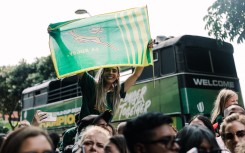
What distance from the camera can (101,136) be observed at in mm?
3393

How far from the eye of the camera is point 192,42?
33.7 feet

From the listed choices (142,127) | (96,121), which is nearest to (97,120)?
(96,121)

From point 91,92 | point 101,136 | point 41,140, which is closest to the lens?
point 41,140

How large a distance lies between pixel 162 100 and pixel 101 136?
23.2 ft

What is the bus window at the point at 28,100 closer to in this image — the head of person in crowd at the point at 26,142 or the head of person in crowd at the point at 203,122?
the head of person in crowd at the point at 203,122

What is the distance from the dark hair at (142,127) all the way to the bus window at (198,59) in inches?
306

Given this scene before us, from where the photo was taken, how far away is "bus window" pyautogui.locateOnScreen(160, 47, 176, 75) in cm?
1018

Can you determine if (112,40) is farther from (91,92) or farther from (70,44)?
(91,92)

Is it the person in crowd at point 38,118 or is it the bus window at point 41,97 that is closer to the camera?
the person in crowd at point 38,118

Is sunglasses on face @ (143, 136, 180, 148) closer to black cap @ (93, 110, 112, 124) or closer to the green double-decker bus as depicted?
black cap @ (93, 110, 112, 124)

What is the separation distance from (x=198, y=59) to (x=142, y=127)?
824 centimetres

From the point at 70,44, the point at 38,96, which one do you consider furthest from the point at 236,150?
the point at 38,96

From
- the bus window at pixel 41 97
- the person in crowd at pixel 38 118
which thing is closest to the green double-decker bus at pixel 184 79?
the person in crowd at pixel 38 118

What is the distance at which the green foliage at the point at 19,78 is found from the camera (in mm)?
31094
